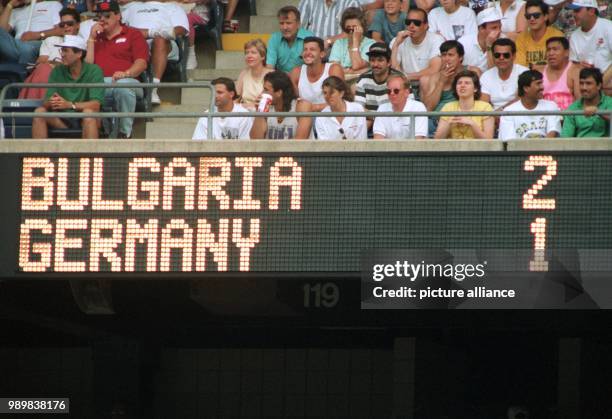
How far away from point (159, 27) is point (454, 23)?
2977 mm

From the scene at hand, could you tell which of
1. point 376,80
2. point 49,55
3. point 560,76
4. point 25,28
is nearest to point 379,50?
point 376,80

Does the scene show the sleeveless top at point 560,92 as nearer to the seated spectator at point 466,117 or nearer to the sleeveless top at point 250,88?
the seated spectator at point 466,117

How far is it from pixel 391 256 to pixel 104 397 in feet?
17.6

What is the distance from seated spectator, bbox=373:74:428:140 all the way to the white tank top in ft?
2.61

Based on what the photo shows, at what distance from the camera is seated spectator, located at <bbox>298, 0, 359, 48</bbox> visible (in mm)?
15422

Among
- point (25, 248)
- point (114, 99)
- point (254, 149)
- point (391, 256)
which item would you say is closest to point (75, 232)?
point (25, 248)

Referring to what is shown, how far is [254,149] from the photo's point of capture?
11.1m

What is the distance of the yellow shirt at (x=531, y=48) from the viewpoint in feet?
45.9

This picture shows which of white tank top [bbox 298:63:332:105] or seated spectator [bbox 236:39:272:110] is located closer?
white tank top [bbox 298:63:332:105]

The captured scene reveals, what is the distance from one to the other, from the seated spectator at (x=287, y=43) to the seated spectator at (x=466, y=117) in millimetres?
2232

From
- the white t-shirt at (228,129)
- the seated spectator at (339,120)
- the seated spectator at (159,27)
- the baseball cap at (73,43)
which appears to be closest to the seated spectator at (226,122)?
the white t-shirt at (228,129)

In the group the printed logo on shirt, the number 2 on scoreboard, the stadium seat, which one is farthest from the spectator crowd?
the number 2 on scoreboard

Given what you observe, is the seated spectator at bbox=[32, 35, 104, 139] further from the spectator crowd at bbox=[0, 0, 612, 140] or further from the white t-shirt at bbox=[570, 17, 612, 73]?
the white t-shirt at bbox=[570, 17, 612, 73]

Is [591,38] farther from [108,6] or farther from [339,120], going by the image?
[108,6]
